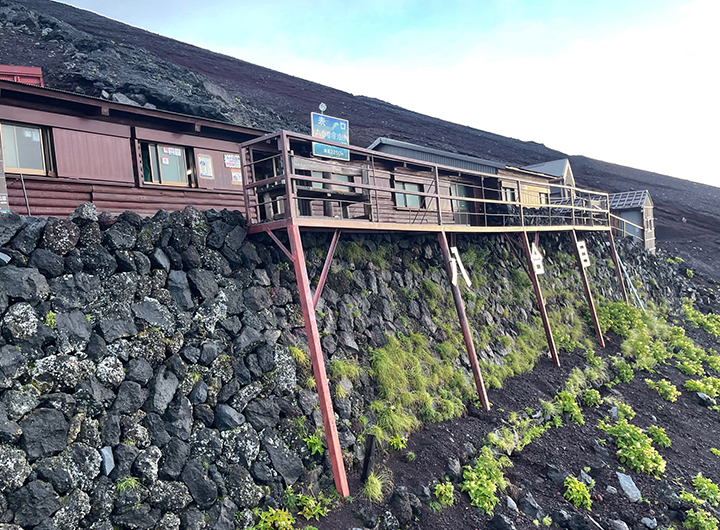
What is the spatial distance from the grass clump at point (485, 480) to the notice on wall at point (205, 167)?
10.9 m

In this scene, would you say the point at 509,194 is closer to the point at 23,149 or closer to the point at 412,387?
the point at 412,387

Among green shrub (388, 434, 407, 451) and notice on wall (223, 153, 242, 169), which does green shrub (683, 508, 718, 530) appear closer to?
green shrub (388, 434, 407, 451)

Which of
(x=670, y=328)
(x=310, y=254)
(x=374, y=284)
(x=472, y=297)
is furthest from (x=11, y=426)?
(x=670, y=328)

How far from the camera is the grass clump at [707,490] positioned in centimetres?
1006

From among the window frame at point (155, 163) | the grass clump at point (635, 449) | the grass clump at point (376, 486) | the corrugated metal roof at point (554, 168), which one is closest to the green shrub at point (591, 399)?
Answer: the grass clump at point (635, 449)

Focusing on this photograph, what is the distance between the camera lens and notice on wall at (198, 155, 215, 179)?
46.4 feet

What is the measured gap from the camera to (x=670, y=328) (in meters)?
21.0

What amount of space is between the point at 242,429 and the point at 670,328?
2073 cm

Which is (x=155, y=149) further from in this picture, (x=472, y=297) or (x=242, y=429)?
(x=472, y=297)

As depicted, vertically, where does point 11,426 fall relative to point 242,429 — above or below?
above

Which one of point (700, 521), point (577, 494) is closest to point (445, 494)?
point (577, 494)

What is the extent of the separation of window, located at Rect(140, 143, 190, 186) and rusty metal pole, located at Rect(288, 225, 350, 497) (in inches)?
254

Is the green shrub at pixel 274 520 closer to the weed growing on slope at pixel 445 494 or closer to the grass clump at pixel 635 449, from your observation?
the weed growing on slope at pixel 445 494

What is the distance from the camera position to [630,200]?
36156mm
